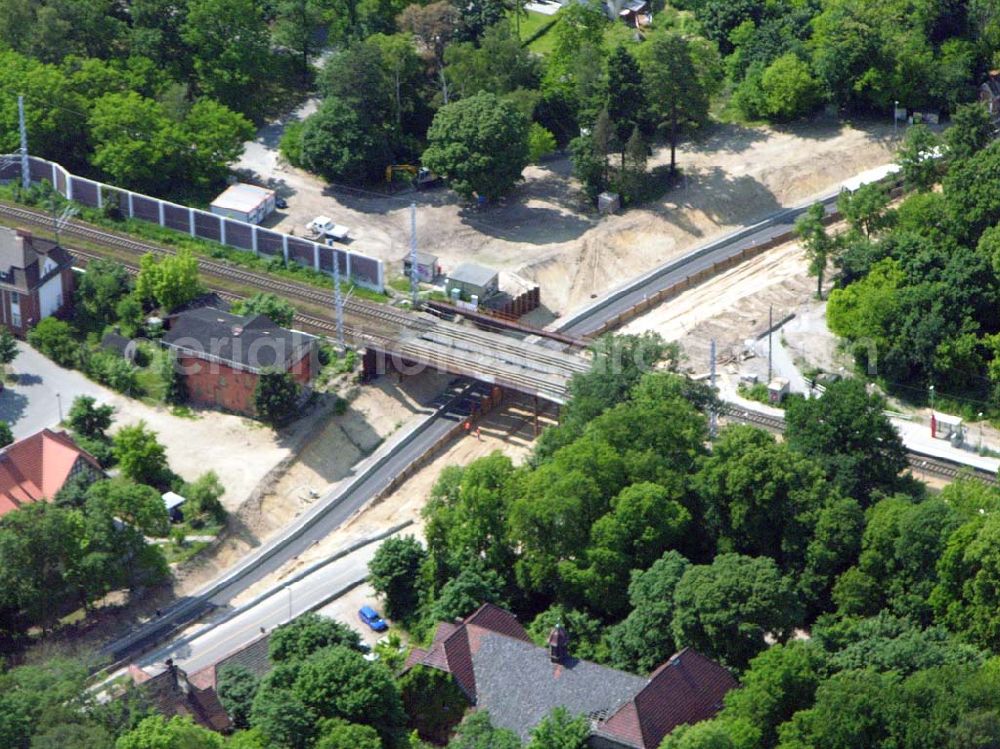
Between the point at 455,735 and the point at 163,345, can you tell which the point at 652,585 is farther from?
the point at 163,345

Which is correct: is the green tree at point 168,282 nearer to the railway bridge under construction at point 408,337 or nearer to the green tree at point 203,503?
the railway bridge under construction at point 408,337

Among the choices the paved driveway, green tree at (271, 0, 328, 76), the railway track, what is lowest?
the railway track

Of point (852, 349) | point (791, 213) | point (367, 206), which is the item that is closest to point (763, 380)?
point (852, 349)

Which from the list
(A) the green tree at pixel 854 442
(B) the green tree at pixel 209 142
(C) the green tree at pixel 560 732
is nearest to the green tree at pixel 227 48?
(B) the green tree at pixel 209 142

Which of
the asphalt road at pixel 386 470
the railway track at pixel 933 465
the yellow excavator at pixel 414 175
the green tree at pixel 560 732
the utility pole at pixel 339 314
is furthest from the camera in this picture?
the yellow excavator at pixel 414 175

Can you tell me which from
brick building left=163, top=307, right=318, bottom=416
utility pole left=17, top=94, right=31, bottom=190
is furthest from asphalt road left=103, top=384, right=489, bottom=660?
utility pole left=17, top=94, right=31, bottom=190

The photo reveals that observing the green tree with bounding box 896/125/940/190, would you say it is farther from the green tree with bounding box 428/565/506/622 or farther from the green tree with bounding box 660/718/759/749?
the green tree with bounding box 660/718/759/749
